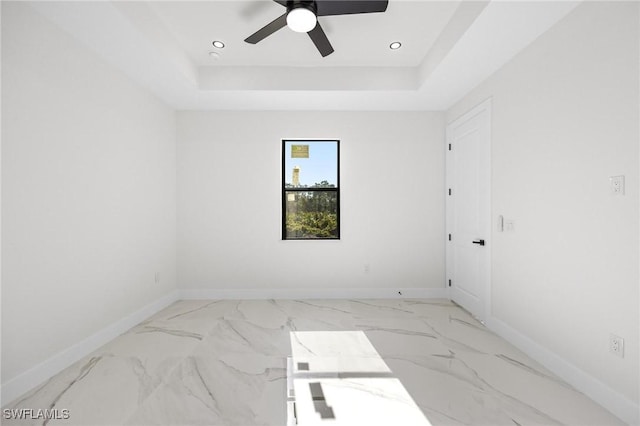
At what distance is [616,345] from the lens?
70.4 inches

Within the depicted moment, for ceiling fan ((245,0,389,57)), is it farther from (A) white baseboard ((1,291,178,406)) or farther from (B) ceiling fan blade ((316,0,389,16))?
(A) white baseboard ((1,291,178,406))

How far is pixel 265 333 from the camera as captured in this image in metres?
2.90

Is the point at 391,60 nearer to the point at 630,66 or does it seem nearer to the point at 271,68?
the point at 271,68

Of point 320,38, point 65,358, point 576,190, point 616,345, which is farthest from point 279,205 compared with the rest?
point 616,345

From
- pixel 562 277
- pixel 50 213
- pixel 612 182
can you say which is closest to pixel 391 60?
pixel 612 182

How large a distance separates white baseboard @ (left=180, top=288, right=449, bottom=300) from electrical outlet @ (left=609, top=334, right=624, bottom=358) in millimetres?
2235

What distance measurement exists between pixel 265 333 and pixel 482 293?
2.31 metres

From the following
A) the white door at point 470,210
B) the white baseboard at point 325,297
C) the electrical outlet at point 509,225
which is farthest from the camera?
the white door at point 470,210

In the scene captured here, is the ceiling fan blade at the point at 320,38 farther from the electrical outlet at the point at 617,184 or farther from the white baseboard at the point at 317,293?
the white baseboard at the point at 317,293

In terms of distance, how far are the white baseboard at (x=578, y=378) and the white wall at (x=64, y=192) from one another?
366cm

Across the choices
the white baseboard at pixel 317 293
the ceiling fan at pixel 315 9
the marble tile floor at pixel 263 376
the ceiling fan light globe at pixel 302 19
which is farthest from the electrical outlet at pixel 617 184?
the white baseboard at pixel 317 293

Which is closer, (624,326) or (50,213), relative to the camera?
(624,326)

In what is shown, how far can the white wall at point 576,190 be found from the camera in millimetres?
1731

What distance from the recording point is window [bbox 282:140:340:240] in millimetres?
4188
